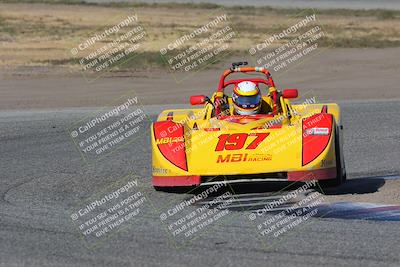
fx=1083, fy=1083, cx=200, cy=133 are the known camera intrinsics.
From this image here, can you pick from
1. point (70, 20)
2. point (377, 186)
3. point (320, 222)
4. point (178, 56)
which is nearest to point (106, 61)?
point (178, 56)

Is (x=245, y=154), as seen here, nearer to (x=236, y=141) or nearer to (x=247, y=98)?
(x=236, y=141)

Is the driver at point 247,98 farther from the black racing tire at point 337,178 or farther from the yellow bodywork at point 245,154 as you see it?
the black racing tire at point 337,178

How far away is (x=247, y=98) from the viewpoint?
13.8 metres

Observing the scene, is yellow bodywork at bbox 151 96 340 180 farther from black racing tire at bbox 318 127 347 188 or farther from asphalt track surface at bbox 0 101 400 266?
asphalt track surface at bbox 0 101 400 266

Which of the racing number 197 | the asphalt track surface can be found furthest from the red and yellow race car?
the asphalt track surface

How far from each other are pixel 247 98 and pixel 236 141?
1445mm

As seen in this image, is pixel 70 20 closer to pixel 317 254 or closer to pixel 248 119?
pixel 248 119

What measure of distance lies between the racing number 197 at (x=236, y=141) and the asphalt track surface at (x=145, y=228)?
57 centimetres

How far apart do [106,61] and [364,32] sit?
1079cm

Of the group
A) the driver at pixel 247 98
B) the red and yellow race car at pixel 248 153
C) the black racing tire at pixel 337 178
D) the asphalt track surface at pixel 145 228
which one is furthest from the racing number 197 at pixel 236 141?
the driver at pixel 247 98

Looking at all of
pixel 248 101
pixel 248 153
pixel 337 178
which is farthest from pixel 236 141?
pixel 248 101

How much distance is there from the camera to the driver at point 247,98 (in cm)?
1377

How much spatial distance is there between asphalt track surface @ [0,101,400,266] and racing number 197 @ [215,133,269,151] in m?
0.57

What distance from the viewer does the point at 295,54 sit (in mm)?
30484
